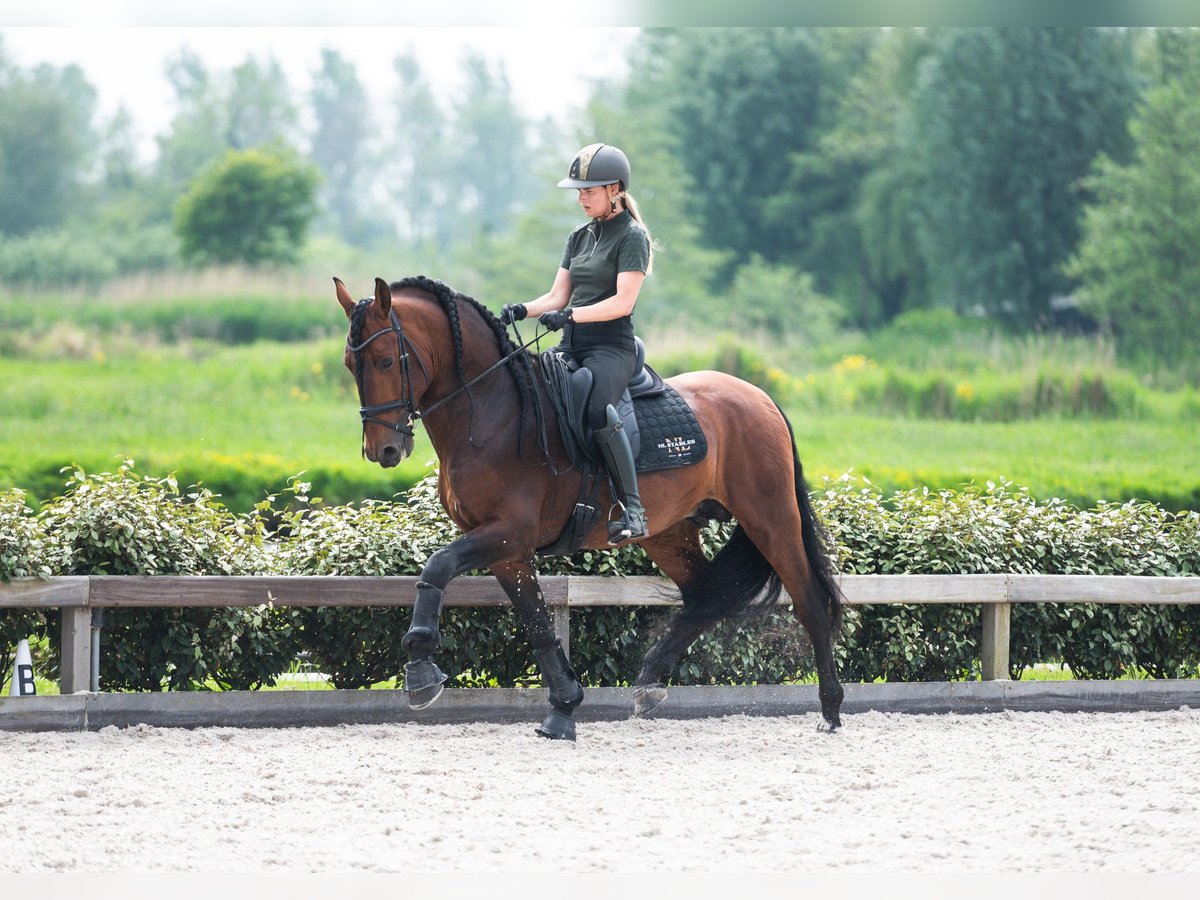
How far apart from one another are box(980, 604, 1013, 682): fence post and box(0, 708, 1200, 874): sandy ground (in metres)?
0.33

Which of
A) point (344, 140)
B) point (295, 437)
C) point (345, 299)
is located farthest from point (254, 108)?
point (345, 299)

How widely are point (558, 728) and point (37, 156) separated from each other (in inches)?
1782

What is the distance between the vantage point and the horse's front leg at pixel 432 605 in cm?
551

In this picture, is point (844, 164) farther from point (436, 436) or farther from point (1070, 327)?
point (436, 436)

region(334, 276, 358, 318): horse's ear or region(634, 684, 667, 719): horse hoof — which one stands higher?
region(334, 276, 358, 318): horse's ear

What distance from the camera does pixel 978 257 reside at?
30.0 m

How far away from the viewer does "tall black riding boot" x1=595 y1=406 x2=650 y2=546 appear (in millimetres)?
5887

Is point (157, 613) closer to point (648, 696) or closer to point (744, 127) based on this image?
point (648, 696)

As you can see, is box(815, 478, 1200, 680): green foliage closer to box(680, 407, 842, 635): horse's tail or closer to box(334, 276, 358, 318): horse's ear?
box(680, 407, 842, 635): horse's tail

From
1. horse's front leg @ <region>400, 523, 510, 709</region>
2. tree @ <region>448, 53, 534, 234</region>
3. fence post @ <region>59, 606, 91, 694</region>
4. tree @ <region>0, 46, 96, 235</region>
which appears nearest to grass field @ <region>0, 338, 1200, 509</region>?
fence post @ <region>59, 606, 91, 694</region>

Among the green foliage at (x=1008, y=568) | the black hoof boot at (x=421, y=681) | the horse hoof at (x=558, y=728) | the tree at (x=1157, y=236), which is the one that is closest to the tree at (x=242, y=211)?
the tree at (x=1157, y=236)

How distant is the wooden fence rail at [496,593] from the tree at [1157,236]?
18.8 metres

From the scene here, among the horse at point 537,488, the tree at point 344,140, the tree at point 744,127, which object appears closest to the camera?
the horse at point 537,488

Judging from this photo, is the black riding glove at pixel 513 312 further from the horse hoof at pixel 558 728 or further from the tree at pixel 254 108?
the tree at pixel 254 108
